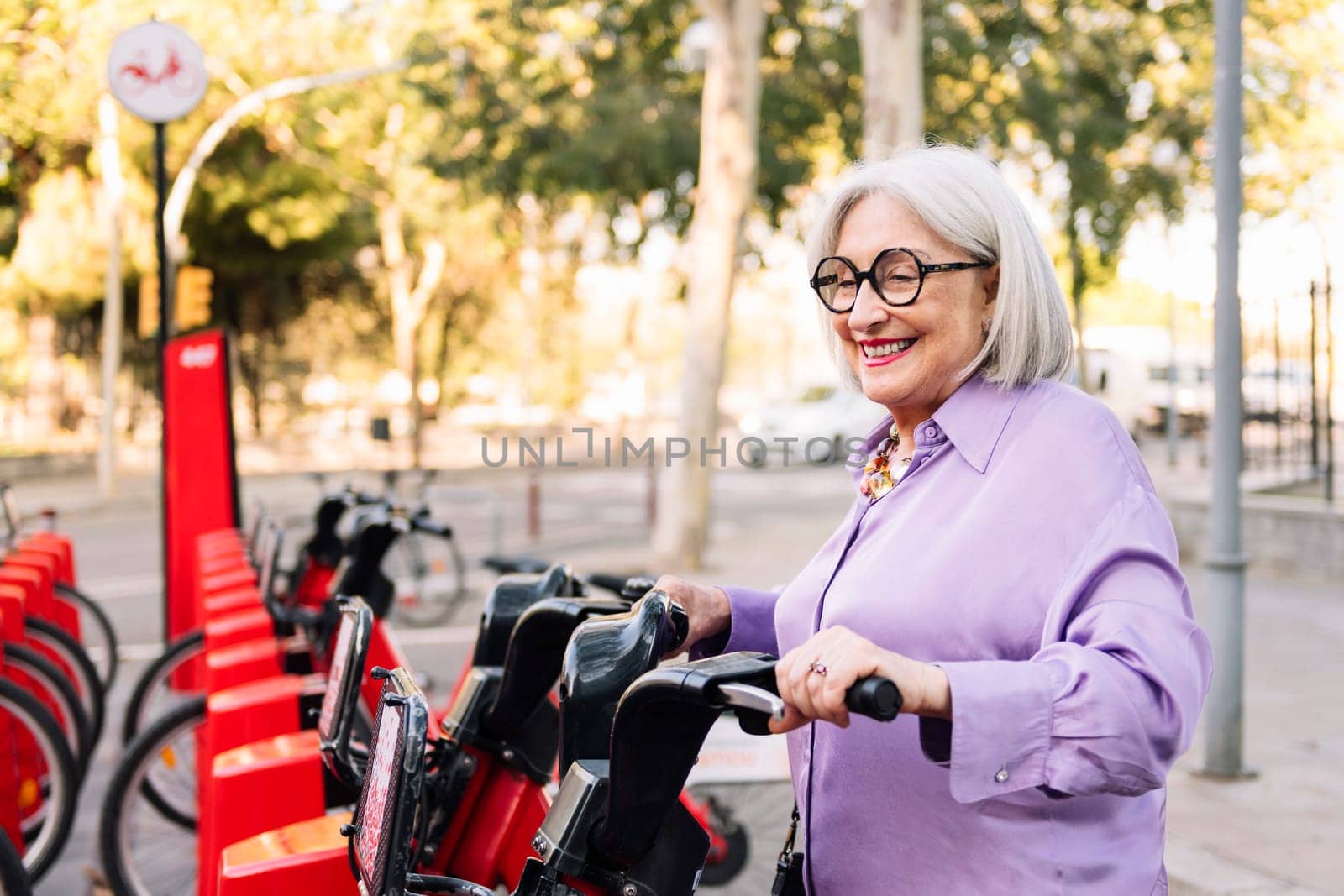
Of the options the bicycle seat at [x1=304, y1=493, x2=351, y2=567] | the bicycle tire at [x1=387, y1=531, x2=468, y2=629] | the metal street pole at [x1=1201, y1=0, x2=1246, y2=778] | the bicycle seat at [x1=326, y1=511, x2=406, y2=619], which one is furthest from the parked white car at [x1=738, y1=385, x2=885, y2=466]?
the bicycle seat at [x1=326, y1=511, x2=406, y2=619]

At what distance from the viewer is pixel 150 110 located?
6.86 m

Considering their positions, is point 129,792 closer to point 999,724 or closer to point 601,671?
point 601,671

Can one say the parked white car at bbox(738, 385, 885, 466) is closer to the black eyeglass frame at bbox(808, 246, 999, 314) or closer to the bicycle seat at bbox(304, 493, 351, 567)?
the bicycle seat at bbox(304, 493, 351, 567)

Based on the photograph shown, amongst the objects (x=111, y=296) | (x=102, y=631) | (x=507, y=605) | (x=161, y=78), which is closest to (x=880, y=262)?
(x=507, y=605)

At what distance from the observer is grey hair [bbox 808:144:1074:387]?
162cm

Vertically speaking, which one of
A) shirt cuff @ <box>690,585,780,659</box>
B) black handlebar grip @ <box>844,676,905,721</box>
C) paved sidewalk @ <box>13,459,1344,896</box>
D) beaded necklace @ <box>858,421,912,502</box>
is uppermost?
beaded necklace @ <box>858,421,912,502</box>

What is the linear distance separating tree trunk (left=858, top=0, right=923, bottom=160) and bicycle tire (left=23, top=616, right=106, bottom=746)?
516 cm

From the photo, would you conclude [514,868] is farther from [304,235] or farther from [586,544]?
[304,235]

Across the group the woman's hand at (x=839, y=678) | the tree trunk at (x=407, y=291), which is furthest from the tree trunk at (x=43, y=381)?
the woman's hand at (x=839, y=678)

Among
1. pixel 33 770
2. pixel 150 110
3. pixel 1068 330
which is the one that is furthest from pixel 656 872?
pixel 150 110

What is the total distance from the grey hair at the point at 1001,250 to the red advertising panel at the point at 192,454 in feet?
19.0

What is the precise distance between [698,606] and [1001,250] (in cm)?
67

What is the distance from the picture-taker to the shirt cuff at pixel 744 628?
197 centimetres

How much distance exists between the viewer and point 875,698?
123 centimetres
